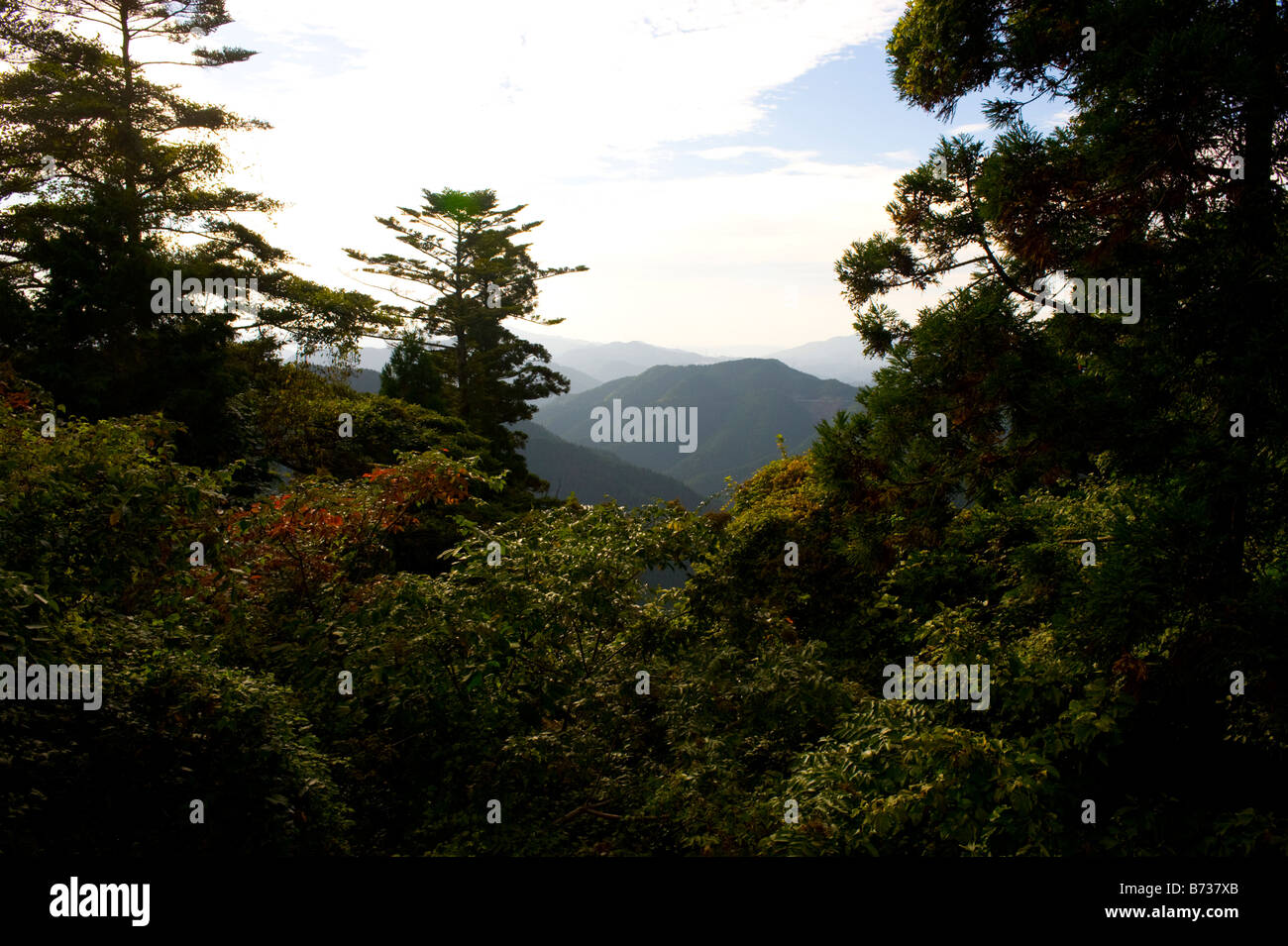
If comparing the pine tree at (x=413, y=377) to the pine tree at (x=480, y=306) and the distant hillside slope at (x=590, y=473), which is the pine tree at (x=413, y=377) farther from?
the distant hillside slope at (x=590, y=473)

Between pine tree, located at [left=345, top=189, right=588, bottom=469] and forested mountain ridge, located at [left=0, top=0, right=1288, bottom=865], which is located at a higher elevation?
pine tree, located at [left=345, top=189, right=588, bottom=469]

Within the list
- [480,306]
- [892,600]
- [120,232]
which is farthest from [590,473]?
[892,600]

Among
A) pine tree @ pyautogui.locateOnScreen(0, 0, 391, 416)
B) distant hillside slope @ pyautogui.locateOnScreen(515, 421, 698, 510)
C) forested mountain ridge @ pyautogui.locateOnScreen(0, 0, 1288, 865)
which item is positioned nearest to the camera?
forested mountain ridge @ pyautogui.locateOnScreen(0, 0, 1288, 865)

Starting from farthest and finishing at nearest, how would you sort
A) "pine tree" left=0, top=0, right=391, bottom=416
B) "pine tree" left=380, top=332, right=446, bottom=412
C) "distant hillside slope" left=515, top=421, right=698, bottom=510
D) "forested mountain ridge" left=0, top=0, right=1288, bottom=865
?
1. "distant hillside slope" left=515, top=421, right=698, bottom=510
2. "pine tree" left=380, top=332, right=446, bottom=412
3. "pine tree" left=0, top=0, right=391, bottom=416
4. "forested mountain ridge" left=0, top=0, right=1288, bottom=865

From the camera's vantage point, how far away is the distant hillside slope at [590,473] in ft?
343

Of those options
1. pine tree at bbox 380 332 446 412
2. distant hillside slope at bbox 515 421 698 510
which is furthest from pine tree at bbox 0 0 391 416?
distant hillside slope at bbox 515 421 698 510

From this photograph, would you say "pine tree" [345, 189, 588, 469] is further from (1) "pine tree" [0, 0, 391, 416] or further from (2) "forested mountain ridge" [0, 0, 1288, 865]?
(2) "forested mountain ridge" [0, 0, 1288, 865]

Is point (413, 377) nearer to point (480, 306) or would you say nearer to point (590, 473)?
point (480, 306)

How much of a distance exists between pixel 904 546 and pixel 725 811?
3.23m

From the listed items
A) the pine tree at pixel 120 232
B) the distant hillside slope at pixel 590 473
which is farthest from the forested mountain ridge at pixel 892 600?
the distant hillside slope at pixel 590 473

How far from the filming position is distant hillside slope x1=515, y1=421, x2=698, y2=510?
10444 cm
